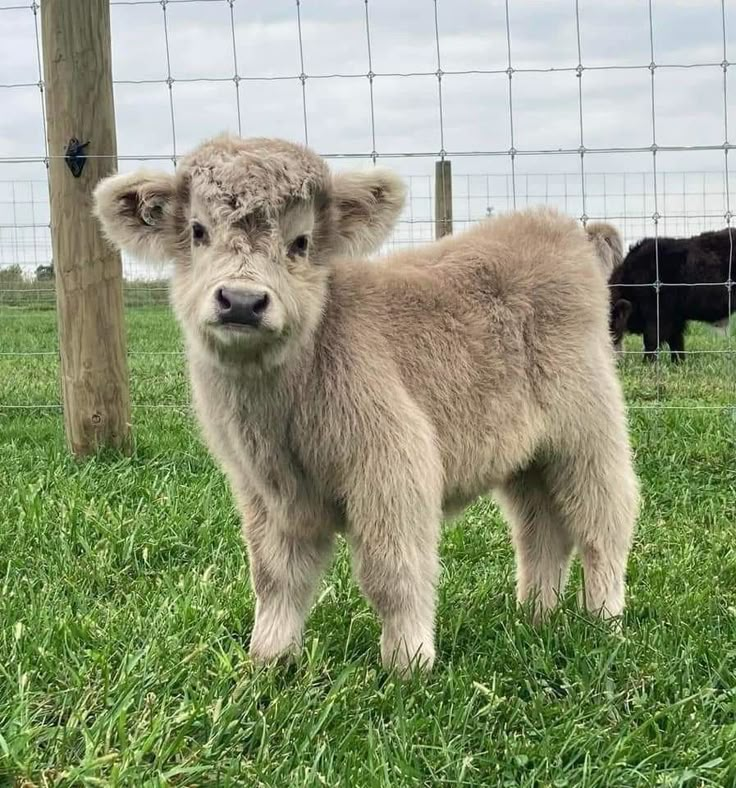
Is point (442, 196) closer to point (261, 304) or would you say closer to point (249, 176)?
point (249, 176)

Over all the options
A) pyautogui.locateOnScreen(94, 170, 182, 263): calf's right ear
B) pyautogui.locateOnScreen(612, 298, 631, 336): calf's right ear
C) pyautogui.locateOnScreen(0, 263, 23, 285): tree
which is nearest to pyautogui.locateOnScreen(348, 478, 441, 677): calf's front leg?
pyautogui.locateOnScreen(94, 170, 182, 263): calf's right ear

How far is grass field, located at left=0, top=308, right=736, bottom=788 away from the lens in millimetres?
2342

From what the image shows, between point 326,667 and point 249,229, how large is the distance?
4.59 ft

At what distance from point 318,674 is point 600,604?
3.80ft

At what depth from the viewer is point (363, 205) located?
309 centimetres

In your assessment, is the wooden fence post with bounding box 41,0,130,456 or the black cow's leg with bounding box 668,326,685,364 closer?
the wooden fence post with bounding box 41,0,130,456

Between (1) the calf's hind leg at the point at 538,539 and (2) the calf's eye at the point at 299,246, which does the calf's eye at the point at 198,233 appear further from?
(1) the calf's hind leg at the point at 538,539

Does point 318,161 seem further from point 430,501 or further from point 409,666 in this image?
point 409,666

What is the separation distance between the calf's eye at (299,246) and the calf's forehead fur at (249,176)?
12cm

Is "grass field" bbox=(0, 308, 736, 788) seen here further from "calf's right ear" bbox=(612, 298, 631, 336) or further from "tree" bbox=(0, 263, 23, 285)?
"tree" bbox=(0, 263, 23, 285)

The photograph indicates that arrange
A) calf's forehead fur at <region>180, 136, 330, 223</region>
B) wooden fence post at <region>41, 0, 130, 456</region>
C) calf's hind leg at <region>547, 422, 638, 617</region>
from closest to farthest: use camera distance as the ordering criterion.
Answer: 1. calf's forehead fur at <region>180, 136, 330, 223</region>
2. calf's hind leg at <region>547, 422, 638, 617</region>
3. wooden fence post at <region>41, 0, 130, 456</region>

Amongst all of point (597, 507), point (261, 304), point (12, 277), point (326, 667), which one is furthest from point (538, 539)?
point (12, 277)

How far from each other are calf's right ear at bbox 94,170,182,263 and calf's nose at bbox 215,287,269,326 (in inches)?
22.9

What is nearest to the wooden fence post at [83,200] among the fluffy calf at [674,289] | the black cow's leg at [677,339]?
the fluffy calf at [674,289]
